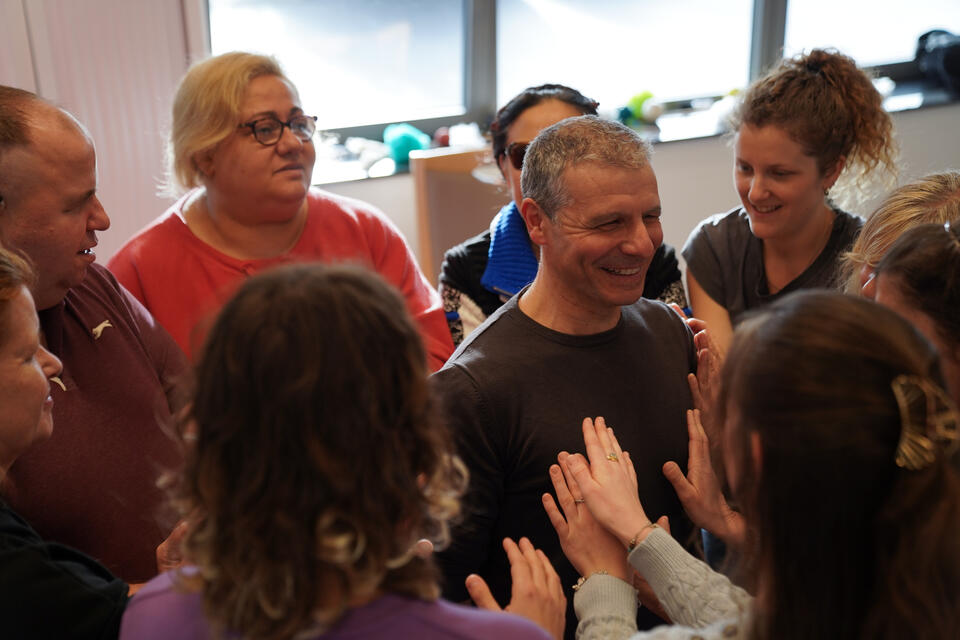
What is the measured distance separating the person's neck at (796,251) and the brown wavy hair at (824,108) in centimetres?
16

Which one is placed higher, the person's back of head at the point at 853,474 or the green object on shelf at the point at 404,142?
→ the person's back of head at the point at 853,474

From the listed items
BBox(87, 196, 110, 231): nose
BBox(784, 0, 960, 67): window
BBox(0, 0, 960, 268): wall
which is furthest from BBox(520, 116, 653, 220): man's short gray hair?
BBox(784, 0, 960, 67): window

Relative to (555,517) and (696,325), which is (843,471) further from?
(696,325)

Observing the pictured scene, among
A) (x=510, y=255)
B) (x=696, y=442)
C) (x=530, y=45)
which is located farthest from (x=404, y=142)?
(x=696, y=442)

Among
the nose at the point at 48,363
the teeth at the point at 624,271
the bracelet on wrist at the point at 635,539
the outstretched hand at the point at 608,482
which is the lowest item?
the bracelet on wrist at the point at 635,539

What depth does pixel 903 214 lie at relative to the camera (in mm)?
1702

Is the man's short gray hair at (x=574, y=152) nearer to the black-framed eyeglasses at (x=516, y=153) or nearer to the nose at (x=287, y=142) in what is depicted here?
the black-framed eyeglasses at (x=516, y=153)

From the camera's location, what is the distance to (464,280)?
88.9 inches

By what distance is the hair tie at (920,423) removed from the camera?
832mm

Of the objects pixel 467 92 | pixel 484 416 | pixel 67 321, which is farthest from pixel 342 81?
pixel 484 416

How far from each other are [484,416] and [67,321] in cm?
80

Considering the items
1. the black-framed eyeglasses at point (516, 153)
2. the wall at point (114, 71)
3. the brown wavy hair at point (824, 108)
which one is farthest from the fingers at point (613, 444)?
the wall at point (114, 71)

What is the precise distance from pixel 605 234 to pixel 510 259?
0.68 metres

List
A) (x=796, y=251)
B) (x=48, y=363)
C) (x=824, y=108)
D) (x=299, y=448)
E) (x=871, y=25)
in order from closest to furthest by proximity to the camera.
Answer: (x=299, y=448) → (x=48, y=363) → (x=824, y=108) → (x=796, y=251) → (x=871, y=25)
